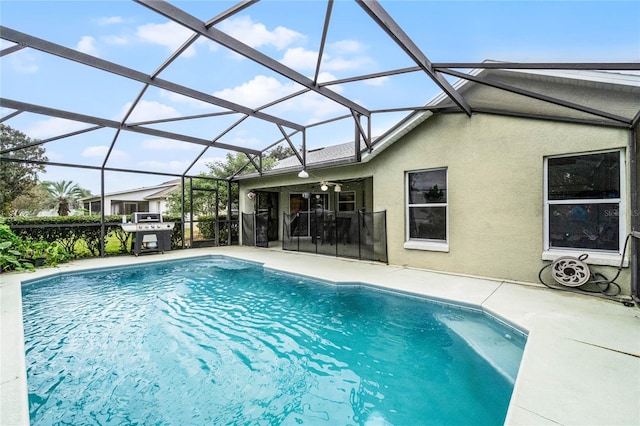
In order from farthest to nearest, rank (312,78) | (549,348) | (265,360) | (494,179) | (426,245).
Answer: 1. (426,245)
2. (494,179)
3. (312,78)
4. (265,360)
5. (549,348)

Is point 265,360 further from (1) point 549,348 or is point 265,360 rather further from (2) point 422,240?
(2) point 422,240

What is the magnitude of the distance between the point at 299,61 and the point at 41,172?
23159mm

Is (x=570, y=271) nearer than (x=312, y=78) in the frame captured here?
Yes

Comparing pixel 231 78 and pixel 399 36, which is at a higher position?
pixel 231 78

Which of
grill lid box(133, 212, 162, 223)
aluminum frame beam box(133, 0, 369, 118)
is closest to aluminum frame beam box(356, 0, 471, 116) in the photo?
aluminum frame beam box(133, 0, 369, 118)

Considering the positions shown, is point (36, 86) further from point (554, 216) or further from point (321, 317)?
point (554, 216)

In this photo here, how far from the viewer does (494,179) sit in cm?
557

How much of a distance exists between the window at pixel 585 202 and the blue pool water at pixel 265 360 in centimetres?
259

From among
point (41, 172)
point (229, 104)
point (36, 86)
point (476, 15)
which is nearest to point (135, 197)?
point (41, 172)

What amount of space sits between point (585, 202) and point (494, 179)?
4.65 ft

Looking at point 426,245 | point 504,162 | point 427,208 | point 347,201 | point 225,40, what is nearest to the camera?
point 225,40

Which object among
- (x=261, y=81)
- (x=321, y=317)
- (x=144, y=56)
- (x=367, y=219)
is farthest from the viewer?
(x=367, y=219)

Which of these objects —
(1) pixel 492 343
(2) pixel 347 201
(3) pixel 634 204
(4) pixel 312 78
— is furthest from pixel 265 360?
(2) pixel 347 201

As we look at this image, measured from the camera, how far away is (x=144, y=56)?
15.2ft
